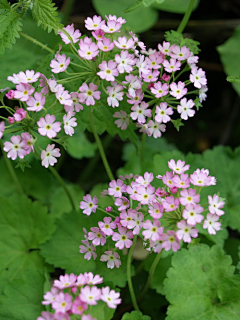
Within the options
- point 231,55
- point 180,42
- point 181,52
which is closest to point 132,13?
point 231,55

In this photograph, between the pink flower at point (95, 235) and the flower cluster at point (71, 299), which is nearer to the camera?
the flower cluster at point (71, 299)

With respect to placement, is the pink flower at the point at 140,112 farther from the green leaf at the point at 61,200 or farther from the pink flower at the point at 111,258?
the green leaf at the point at 61,200

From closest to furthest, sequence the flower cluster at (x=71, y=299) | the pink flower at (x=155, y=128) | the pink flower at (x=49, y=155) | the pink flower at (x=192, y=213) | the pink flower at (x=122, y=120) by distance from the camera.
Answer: the flower cluster at (x=71, y=299), the pink flower at (x=192, y=213), the pink flower at (x=49, y=155), the pink flower at (x=155, y=128), the pink flower at (x=122, y=120)

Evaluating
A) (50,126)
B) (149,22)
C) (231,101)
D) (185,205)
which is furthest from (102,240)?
(231,101)

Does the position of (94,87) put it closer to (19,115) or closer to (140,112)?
(140,112)

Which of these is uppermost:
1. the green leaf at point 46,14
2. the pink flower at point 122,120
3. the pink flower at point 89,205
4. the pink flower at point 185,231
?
the green leaf at point 46,14

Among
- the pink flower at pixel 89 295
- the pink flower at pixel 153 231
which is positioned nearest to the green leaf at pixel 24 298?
the pink flower at pixel 89 295

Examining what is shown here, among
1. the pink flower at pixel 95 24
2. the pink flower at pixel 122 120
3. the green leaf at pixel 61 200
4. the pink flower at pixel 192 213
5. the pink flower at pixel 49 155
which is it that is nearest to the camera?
the pink flower at pixel 192 213

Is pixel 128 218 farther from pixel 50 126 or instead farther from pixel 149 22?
pixel 149 22
